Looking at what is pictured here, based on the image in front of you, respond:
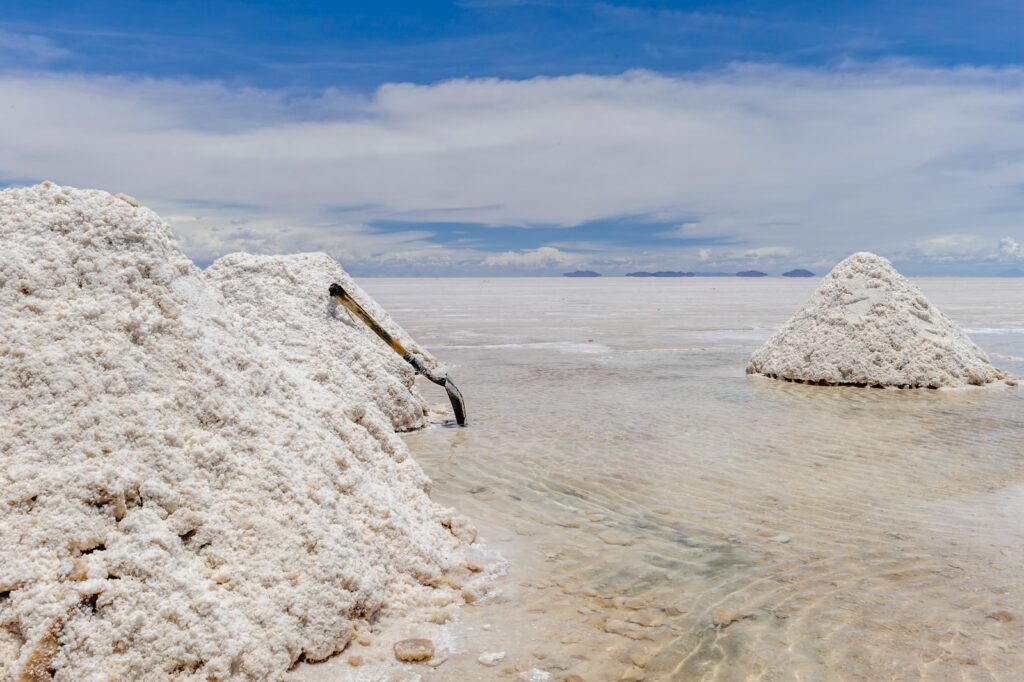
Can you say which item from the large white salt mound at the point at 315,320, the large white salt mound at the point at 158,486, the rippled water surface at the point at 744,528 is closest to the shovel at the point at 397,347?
the large white salt mound at the point at 315,320

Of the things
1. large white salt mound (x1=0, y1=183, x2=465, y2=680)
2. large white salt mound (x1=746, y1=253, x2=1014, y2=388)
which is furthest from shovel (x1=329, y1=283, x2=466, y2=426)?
large white salt mound (x1=746, y1=253, x2=1014, y2=388)

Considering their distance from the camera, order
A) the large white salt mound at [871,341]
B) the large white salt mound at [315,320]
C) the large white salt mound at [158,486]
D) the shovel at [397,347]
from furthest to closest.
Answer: the large white salt mound at [871,341]
the shovel at [397,347]
the large white salt mound at [315,320]
the large white salt mound at [158,486]

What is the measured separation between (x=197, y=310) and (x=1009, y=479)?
6.77m

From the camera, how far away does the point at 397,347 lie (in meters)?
8.75

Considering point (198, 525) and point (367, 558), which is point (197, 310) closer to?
point (198, 525)

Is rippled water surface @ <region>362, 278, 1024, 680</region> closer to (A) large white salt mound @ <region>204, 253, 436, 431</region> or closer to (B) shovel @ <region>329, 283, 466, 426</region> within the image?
(B) shovel @ <region>329, 283, 466, 426</region>

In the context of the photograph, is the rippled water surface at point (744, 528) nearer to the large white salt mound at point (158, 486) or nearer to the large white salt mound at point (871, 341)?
the large white salt mound at point (871, 341)

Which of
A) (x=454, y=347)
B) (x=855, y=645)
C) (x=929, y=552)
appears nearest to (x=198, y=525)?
(x=855, y=645)

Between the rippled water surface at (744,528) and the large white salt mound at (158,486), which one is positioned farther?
the rippled water surface at (744,528)

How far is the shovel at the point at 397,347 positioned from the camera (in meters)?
8.74

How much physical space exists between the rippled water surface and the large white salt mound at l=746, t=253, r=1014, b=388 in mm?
476

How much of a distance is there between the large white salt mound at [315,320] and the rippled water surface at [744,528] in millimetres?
667

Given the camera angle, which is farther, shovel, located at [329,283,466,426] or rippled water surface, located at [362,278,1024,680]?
shovel, located at [329,283,466,426]

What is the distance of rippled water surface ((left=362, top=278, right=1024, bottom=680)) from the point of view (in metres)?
3.69
